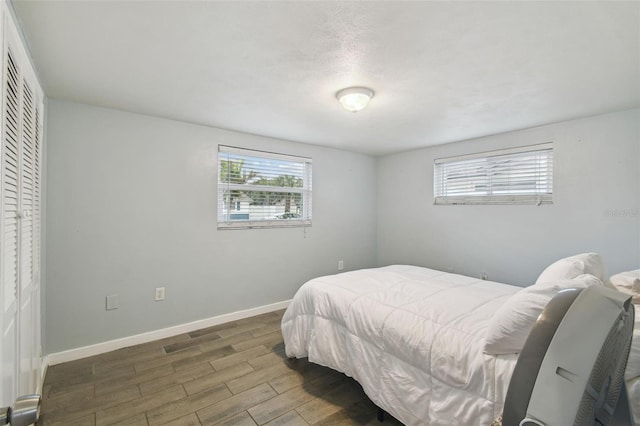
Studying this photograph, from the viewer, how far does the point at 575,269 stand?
172 cm

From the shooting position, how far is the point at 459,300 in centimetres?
199

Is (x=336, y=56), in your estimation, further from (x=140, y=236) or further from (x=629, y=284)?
(x=140, y=236)

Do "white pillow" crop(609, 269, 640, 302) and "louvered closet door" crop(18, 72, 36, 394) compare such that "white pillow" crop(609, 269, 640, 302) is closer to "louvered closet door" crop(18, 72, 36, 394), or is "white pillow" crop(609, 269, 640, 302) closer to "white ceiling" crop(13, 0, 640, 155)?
"white ceiling" crop(13, 0, 640, 155)

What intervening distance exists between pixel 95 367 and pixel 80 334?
0.36m

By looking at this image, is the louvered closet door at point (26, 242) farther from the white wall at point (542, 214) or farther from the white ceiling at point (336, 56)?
the white wall at point (542, 214)

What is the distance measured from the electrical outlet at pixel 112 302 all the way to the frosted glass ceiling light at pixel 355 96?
2654mm

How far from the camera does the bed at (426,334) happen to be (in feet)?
4.30

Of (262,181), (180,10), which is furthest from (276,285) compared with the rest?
(180,10)

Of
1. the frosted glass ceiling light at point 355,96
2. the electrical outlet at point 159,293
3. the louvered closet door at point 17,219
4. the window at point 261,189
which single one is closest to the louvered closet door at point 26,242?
the louvered closet door at point 17,219

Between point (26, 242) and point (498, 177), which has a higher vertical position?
point (498, 177)

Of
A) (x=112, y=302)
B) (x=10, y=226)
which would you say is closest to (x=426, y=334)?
(x=10, y=226)

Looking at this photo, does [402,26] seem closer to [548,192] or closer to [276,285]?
[548,192]

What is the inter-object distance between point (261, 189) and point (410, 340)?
8.34ft

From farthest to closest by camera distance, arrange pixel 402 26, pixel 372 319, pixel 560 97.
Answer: pixel 560 97 → pixel 372 319 → pixel 402 26
